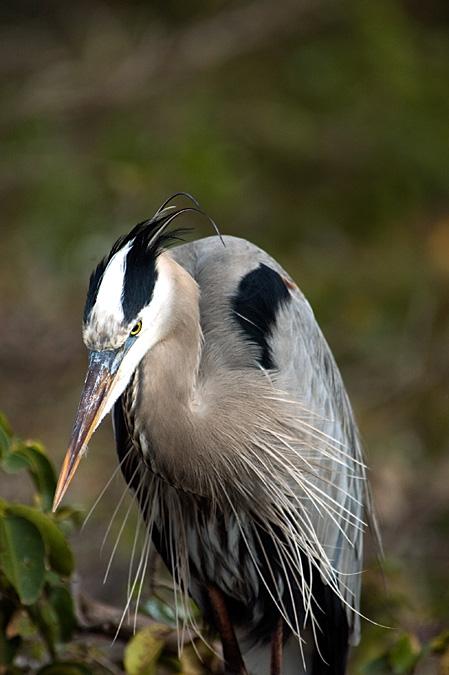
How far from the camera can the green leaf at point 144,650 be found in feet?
6.42

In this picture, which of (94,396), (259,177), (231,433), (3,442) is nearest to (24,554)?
(3,442)

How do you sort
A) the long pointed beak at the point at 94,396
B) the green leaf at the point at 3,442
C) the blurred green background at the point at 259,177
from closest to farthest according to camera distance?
the long pointed beak at the point at 94,396 → the green leaf at the point at 3,442 → the blurred green background at the point at 259,177

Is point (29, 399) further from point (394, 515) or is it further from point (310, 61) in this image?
point (310, 61)

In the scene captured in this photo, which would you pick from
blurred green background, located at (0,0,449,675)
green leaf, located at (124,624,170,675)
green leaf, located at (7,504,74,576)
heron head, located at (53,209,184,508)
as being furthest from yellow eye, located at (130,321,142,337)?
blurred green background, located at (0,0,449,675)

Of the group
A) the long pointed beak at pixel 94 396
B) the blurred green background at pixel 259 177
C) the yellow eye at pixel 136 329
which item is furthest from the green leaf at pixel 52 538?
the blurred green background at pixel 259 177

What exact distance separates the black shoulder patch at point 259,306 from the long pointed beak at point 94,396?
0.42 meters

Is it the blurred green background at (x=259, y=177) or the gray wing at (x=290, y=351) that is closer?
the gray wing at (x=290, y=351)

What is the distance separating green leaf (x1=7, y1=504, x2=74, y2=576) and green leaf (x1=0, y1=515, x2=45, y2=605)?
0.05ft

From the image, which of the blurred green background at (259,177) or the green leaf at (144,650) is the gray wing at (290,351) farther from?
the blurred green background at (259,177)

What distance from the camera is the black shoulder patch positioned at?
2113 millimetres

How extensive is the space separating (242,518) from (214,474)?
0.82 feet

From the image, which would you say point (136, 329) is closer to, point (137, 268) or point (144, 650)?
point (137, 268)

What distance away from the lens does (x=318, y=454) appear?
2.23 m

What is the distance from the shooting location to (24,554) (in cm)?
184
